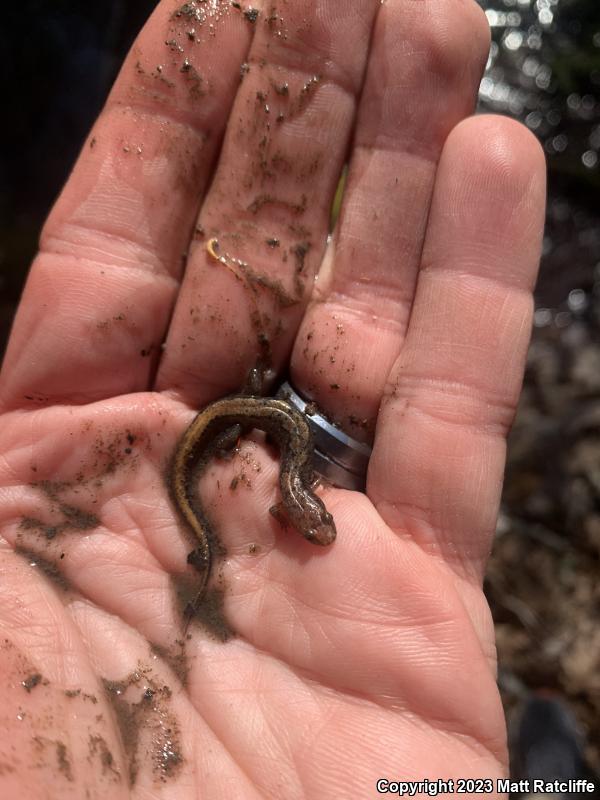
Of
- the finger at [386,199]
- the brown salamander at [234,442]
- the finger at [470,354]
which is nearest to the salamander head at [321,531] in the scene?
the brown salamander at [234,442]

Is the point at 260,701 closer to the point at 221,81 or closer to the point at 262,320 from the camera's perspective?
the point at 262,320

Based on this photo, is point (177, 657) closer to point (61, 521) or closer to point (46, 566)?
point (46, 566)

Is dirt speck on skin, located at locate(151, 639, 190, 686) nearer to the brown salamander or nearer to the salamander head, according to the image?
the brown salamander

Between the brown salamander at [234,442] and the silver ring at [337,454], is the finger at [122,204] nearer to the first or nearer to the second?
the brown salamander at [234,442]

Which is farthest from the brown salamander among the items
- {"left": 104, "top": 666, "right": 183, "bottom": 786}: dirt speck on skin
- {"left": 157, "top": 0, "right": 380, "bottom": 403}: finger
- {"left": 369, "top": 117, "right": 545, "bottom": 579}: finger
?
{"left": 104, "top": 666, "right": 183, "bottom": 786}: dirt speck on skin

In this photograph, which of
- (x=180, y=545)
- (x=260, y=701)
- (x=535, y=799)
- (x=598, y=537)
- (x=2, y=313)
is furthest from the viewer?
(x=2, y=313)

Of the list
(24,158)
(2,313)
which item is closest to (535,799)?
(2,313)
